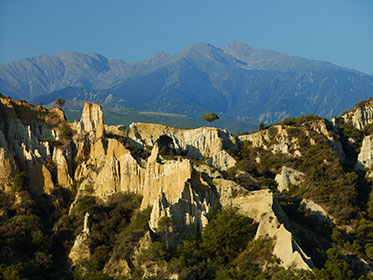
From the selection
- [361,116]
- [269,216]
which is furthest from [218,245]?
[361,116]

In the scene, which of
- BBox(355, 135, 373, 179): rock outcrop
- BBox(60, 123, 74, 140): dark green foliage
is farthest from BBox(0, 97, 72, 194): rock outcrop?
BBox(355, 135, 373, 179): rock outcrop

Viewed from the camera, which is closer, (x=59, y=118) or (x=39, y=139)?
(x=39, y=139)

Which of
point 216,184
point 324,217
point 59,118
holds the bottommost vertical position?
point 324,217

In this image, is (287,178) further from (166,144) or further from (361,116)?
(361,116)

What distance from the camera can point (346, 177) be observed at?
222ft

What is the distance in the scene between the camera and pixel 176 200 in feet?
160

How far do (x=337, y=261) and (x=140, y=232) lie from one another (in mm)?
15470

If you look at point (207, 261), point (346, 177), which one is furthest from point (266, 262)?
point (346, 177)

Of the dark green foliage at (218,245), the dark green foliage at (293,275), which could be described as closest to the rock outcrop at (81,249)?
the dark green foliage at (218,245)

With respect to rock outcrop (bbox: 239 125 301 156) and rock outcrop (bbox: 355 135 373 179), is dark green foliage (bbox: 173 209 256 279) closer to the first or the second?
rock outcrop (bbox: 239 125 301 156)

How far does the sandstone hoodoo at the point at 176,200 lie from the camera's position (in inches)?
1764

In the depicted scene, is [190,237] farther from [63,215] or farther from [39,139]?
[39,139]

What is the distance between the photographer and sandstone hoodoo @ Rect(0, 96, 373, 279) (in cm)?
4481

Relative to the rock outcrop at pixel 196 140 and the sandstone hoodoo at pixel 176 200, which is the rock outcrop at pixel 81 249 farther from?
the rock outcrop at pixel 196 140
